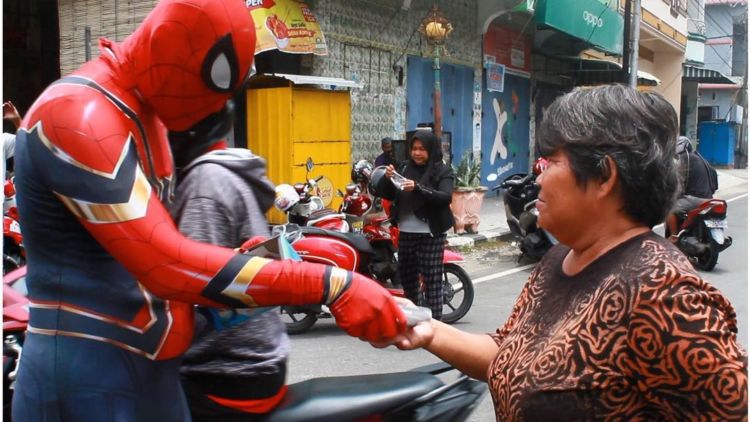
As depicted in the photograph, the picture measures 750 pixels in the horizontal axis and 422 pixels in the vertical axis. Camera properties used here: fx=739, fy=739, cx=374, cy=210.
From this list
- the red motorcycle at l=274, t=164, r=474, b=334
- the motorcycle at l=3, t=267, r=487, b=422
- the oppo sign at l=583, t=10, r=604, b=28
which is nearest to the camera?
the motorcycle at l=3, t=267, r=487, b=422

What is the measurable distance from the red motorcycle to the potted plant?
2969 millimetres

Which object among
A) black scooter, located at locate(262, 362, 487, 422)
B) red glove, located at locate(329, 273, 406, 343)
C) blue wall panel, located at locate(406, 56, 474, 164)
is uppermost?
blue wall panel, located at locate(406, 56, 474, 164)

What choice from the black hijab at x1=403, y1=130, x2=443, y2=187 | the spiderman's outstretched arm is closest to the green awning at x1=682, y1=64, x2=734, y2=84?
the black hijab at x1=403, y1=130, x2=443, y2=187

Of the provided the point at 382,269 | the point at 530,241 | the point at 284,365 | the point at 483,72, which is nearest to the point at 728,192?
the point at 483,72

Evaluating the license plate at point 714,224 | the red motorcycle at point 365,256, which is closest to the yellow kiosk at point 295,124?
the red motorcycle at point 365,256

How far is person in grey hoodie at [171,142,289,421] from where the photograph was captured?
1.91 meters

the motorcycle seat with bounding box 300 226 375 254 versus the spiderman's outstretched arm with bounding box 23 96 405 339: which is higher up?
the spiderman's outstretched arm with bounding box 23 96 405 339

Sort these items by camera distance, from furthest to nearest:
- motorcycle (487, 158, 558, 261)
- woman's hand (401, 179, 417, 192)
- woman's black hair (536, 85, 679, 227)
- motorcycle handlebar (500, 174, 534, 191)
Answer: motorcycle handlebar (500, 174, 534, 191) → motorcycle (487, 158, 558, 261) → woman's hand (401, 179, 417, 192) → woman's black hair (536, 85, 679, 227)

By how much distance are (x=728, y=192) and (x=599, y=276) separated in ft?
71.0

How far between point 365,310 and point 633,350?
0.52 meters

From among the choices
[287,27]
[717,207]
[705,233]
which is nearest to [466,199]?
[705,233]

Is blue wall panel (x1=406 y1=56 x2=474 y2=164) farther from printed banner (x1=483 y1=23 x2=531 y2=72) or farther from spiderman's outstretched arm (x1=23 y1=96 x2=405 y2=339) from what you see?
spiderman's outstretched arm (x1=23 y1=96 x2=405 y2=339)

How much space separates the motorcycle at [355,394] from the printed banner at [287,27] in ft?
23.9

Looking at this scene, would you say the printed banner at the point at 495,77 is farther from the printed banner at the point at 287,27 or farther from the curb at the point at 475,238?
the printed banner at the point at 287,27
